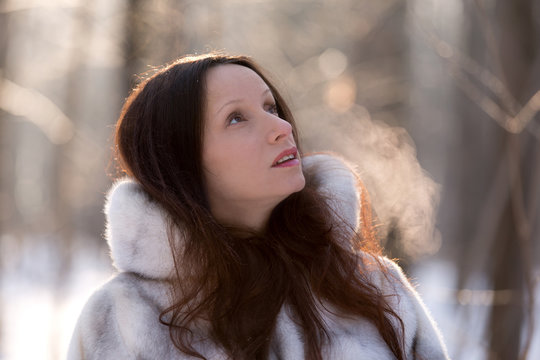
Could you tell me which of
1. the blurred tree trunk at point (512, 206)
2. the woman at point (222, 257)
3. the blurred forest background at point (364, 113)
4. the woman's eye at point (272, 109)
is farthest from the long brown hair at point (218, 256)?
the blurred tree trunk at point (512, 206)

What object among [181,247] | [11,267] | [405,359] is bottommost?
[11,267]

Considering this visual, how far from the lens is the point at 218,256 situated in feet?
6.08

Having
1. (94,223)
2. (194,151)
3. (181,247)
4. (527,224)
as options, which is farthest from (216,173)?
(94,223)

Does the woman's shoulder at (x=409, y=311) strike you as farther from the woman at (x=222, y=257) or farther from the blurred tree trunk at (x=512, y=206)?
the blurred tree trunk at (x=512, y=206)

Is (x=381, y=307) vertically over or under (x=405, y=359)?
over

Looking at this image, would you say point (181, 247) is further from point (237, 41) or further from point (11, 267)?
point (11, 267)

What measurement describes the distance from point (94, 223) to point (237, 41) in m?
7.86

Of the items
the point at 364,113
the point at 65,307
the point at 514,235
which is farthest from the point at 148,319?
the point at 65,307

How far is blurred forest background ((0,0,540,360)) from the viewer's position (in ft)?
8.89

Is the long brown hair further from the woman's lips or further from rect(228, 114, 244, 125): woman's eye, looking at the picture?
the woman's lips

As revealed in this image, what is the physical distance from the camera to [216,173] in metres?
1.95

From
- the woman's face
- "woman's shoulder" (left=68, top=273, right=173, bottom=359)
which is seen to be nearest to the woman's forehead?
the woman's face

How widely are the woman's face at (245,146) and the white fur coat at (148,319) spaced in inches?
10.1

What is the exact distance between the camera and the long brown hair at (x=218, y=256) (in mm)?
1825
